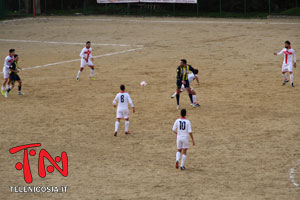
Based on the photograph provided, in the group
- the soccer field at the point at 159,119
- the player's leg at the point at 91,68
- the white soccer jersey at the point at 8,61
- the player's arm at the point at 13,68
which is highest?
the white soccer jersey at the point at 8,61

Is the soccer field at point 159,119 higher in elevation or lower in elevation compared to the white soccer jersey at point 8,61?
lower

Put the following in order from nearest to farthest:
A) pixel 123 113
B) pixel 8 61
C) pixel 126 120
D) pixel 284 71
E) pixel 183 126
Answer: pixel 183 126, pixel 123 113, pixel 126 120, pixel 8 61, pixel 284 71

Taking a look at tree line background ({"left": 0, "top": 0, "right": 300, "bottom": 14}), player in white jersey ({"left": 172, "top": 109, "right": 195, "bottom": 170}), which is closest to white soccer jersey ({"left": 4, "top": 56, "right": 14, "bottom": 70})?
player in white jersey ({"left": 172, "top": 109, "right": 195, "bottom": 170})

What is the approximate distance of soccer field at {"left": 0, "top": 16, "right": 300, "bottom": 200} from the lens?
14211mm

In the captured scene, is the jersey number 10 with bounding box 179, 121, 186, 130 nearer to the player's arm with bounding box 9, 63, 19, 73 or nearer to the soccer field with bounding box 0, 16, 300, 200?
the soccer field with bounding box 0, 16, 300, 200

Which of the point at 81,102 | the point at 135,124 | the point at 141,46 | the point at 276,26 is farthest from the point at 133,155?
the point at 276,26

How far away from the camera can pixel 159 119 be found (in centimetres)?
2073

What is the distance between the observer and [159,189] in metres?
13.7

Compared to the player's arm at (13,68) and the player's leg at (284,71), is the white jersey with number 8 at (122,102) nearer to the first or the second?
the player's arm at (13,68)

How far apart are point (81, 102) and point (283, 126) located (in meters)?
9.46

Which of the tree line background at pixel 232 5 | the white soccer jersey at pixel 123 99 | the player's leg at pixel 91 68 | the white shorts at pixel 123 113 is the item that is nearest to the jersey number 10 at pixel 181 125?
the white soccer jersey at pixel 123 99

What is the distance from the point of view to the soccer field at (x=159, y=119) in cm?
1421

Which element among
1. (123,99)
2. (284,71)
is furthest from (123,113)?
(284,71)

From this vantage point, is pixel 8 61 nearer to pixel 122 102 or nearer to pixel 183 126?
pixel 122 102
